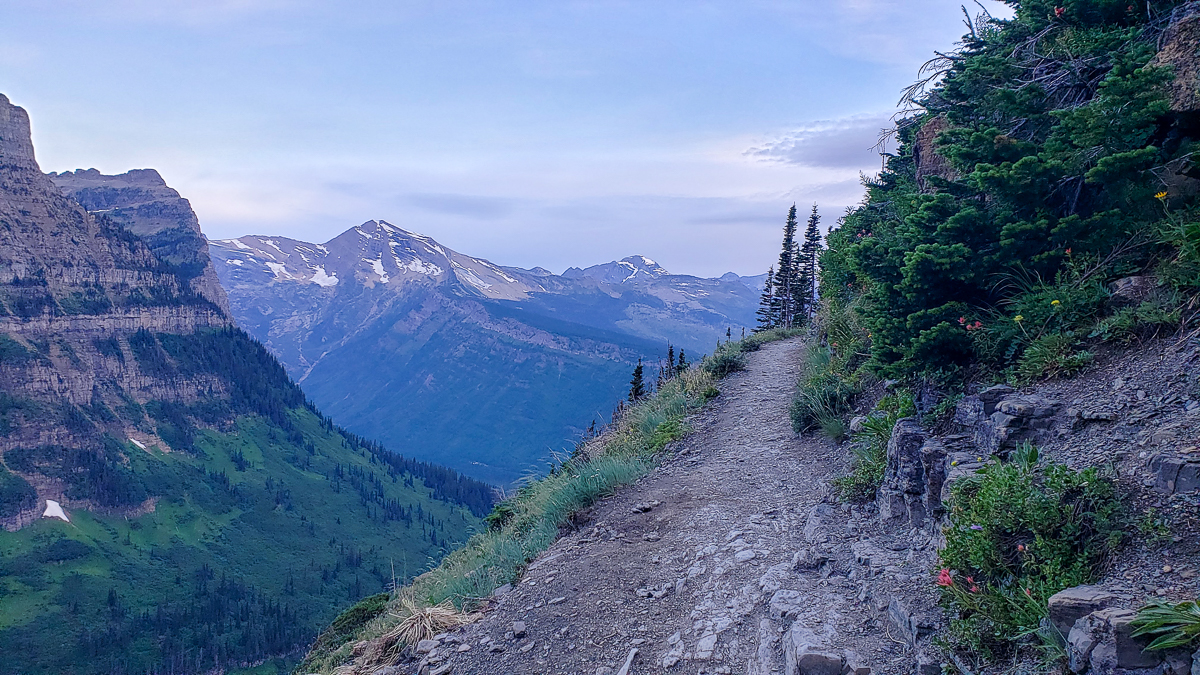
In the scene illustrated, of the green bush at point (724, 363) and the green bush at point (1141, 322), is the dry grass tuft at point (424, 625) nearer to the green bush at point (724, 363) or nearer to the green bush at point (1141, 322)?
the green bush at point (1141, 322)

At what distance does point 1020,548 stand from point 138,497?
7238 inches

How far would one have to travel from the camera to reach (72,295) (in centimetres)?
18162

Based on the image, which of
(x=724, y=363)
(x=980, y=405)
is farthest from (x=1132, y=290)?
(x=724, y=363)

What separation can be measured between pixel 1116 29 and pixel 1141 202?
2371 mm

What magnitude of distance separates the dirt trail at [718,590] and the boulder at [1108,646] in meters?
1.27

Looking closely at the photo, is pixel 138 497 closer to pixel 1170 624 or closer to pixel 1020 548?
pixel 1020 548

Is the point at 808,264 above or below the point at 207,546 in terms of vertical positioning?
above

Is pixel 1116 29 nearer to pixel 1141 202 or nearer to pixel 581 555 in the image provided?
pixel 1141 202

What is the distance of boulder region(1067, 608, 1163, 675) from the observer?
3.07m

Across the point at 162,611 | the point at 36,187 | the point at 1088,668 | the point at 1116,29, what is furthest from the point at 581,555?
the point at 36,187

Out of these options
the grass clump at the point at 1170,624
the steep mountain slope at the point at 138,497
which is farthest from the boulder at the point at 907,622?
the steep mountain slope at the point at 138,497

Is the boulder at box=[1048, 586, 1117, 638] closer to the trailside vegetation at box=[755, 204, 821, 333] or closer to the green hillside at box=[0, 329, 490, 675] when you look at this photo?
the trailside vegetation at box=[755, 204, 821, 333]

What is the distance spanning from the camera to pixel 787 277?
5056 cm

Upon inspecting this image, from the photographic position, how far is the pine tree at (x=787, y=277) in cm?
4944
